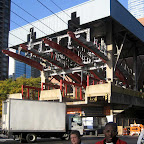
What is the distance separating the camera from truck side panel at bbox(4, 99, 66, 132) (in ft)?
72.0

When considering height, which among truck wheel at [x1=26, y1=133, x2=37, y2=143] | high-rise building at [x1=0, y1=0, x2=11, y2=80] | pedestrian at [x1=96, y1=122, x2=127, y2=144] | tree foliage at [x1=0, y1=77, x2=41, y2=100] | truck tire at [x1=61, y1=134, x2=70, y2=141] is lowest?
truck tire at [x1=61, y1=134, x2=70, y2=141]

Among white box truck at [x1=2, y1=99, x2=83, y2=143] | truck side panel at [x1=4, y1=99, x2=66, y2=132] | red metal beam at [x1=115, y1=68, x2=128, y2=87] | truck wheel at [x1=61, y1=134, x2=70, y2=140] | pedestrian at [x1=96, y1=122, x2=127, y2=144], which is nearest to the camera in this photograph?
pedestrian at [x1=96, y1=122, x2=127, y2=144]

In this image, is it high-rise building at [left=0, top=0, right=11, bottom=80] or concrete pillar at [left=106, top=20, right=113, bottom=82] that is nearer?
concrete pillar at [left=106, top=20, right=113, bottom=82]

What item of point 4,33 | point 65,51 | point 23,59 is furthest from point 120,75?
point 4,33

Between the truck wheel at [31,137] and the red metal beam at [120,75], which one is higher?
the red metal beam at [120,75]

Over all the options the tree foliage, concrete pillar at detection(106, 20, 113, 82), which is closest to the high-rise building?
the tree foliage

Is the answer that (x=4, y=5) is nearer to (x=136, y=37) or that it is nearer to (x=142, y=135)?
(x=136, y=37)

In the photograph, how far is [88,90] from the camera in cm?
3762

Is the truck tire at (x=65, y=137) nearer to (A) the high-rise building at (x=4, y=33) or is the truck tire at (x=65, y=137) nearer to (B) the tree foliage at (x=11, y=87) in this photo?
(B) the tree foliage at (x=11, y=87)

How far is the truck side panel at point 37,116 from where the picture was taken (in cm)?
2193

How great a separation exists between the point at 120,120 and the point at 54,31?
58.3 feet

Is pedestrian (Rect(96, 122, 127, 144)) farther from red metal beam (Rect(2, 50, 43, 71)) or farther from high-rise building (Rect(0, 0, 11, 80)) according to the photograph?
high-rise building (Rect(0, 0, 11, 80))

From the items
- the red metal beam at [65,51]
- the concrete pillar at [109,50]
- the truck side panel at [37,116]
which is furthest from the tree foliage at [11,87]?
the truck side panel at [37,116]

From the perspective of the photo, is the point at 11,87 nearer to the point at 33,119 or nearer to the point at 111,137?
the point at 33,119
